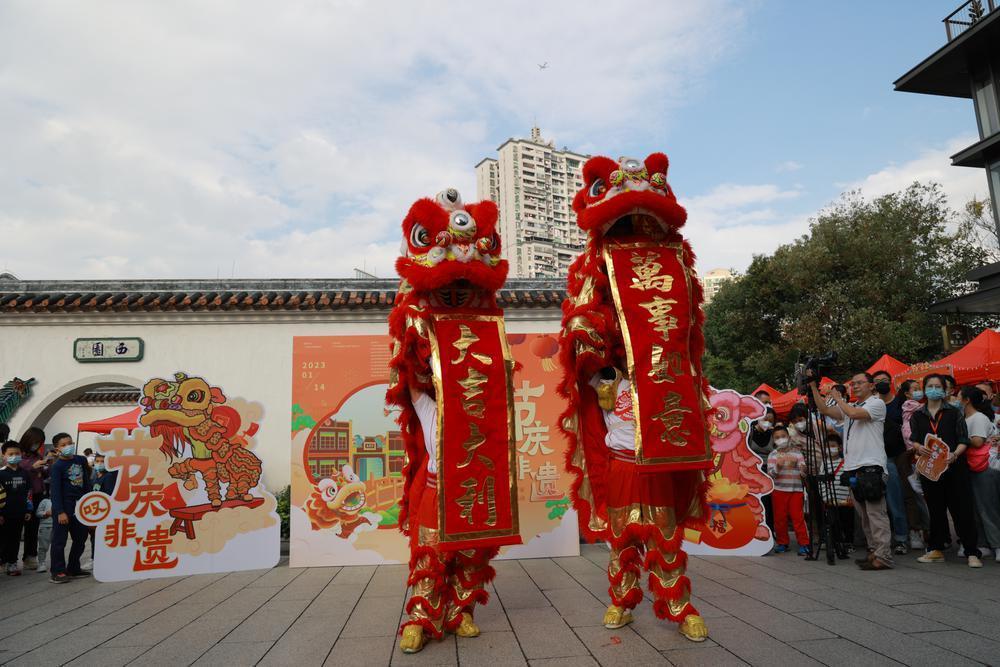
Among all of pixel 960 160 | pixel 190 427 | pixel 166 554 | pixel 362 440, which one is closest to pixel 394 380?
pixel 362 440

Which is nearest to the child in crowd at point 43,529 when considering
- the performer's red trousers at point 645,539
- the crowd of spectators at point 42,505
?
the crowd of spectators at point 42,505

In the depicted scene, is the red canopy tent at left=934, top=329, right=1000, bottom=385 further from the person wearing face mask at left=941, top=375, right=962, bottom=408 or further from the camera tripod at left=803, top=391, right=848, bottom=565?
the camera tripod at left=803, top=391, right=848, bottom=565

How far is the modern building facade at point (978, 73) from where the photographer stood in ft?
37.7

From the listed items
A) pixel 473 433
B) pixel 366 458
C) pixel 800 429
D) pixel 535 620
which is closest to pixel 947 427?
pixel 800 429

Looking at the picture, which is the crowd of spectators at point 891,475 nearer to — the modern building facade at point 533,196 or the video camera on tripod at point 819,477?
the video camera on tripod at point 819,477

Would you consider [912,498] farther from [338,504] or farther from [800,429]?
[338,504]

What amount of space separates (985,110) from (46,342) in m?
17.4

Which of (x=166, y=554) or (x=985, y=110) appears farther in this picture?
(x=985, y=110)

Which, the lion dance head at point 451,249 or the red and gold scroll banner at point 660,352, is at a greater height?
the lion dance head at point 451,249

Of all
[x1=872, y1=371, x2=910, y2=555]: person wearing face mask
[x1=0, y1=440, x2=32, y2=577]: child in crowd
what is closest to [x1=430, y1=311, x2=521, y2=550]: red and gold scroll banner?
[x1=872, y1=371, x2=910, y2=555]: person wearing face mask

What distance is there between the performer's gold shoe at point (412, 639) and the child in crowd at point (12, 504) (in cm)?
521

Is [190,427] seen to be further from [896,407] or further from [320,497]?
[896,407]

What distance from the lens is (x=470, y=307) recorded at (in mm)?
3637

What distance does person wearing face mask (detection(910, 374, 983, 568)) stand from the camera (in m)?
5.03
